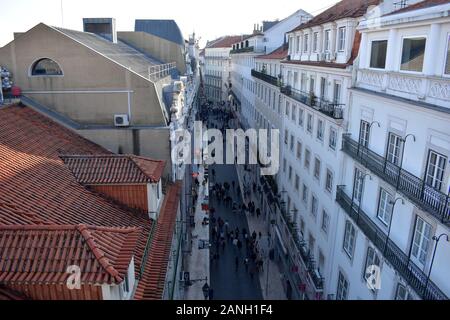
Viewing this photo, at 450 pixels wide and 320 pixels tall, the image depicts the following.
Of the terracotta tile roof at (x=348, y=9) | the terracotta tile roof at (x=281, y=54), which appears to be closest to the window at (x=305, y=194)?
the terracotta tile roof at (x=348, y=9)

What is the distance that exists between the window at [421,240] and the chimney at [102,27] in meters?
32.1

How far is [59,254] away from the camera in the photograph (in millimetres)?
10250

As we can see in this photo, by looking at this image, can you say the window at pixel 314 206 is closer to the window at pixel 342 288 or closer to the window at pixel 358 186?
the window at pixel 342 288

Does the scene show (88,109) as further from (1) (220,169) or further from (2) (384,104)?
(1) (220,169)

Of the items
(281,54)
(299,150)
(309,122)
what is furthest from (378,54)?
(281,54)

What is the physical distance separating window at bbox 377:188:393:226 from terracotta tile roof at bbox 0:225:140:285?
10678 mm

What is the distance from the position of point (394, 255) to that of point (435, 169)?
372 centimetres

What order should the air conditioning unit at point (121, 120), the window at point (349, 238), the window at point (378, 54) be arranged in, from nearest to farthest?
the window at point (378, 54) < the window at point (349, 238) < the air conditioning unit at point (121, 120)

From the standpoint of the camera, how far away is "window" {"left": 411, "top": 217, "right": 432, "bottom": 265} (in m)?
13.9

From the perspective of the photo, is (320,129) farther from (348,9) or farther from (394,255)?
(394,255)

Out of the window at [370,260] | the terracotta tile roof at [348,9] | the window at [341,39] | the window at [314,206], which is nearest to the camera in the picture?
the window at [370,260]

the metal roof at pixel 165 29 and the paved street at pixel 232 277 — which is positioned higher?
the metal roof at pixel 165 29

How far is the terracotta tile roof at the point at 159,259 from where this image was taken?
13334mm

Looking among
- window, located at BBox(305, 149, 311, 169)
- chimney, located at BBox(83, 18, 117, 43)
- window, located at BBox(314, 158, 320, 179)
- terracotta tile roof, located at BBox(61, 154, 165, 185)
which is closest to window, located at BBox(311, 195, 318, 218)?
window, located at BBox(314, 158, 320, 179)
